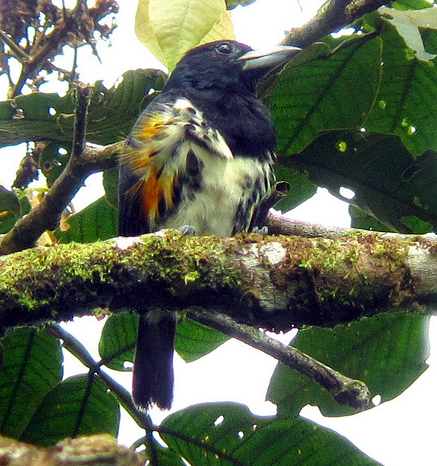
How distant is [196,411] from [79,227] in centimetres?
78

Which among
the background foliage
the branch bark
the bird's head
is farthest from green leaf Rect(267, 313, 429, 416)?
the branch bark

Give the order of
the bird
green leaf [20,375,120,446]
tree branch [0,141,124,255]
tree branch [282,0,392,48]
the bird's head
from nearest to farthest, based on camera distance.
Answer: tree branch [0,141,124,255] → tree branch [282,0,392,48] → green leaf [20,375,120,446] → the bird → the bird's head

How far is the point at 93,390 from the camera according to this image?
8.52 feet

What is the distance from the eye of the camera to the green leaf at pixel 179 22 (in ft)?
8.11

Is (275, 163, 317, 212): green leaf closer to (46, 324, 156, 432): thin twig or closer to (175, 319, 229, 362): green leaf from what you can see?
(175, 319, 229, 362): green leaf

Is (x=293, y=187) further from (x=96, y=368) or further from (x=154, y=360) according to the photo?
(x=96, y=368)

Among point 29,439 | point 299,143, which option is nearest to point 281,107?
point 299,143

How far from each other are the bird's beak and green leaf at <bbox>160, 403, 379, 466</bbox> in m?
1.24

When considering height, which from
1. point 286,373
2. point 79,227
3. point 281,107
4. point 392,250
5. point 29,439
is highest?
point 281,107

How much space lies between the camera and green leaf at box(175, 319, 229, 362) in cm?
279

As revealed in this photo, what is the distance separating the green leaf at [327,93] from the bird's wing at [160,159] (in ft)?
0.94

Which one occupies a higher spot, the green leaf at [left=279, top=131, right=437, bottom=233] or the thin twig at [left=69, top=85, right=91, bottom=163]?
the thin twig at [left=69, top=85, right=91, bottom=163]

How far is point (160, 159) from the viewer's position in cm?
277

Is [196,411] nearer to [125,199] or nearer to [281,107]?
[125,199]
